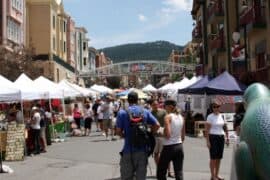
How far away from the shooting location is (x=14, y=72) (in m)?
39.1

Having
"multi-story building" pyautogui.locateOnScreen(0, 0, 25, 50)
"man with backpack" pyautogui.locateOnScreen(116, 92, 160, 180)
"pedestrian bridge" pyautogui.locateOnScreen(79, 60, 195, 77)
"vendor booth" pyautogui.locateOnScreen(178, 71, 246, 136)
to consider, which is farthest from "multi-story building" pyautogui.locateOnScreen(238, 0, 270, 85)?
"pedestrian bridge" pyautogui.locateOnScreen(79, 60, 195, 77)

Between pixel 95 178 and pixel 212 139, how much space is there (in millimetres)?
3079

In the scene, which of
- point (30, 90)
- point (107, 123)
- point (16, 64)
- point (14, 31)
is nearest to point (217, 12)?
point (16, 64)

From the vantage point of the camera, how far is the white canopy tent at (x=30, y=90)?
19.3m

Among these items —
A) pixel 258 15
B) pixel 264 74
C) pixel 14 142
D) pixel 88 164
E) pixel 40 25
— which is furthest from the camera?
pixel 40 25

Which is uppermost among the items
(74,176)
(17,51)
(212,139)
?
(17,51)

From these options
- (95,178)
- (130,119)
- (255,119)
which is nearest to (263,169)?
(255,119)

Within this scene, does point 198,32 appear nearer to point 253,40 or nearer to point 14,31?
point 14,31

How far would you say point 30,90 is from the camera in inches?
785

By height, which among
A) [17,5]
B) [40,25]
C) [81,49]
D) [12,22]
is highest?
[81,49]

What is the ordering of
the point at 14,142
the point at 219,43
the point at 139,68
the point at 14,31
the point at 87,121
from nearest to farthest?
the point at 14,142
the point at 87,121
the point at 219,43
the point at 14,31
the point at 139,68

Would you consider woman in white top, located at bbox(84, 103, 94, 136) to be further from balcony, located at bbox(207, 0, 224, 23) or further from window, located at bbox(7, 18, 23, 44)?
window, located at bbox(7, 18, 23, 44)

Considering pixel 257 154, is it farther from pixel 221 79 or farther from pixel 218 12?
pixel 218 12

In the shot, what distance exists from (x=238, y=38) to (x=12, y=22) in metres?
26.5
